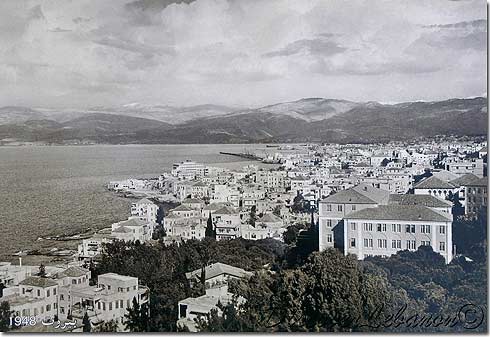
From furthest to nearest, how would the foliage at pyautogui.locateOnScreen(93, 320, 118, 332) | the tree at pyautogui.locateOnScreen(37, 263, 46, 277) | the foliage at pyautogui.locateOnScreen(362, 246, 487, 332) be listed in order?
the tree at pyautogui.locateOnScreen(37, 263, 46, 277) → the foliage at pyautogui.locateOnScreen(93, 320, 118, 332) → the foliage at pyautogui.locateOnScreen(362, 246, 487, 332)

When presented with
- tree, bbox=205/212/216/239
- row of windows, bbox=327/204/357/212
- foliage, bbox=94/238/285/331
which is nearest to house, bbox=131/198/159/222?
foliage, bbox=94/238/285/331

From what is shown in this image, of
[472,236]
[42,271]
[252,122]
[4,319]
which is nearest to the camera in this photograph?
[472,236]

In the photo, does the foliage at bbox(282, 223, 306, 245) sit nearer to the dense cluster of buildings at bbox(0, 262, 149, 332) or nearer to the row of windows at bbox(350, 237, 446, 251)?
the row of windows at bbox(350, 237, 446, 251)

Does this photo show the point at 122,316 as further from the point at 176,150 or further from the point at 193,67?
the point at 193,67

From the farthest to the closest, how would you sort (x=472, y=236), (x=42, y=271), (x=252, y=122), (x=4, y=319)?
(x=252, y=122) < (x=42, y=271) < (x=4, y=319) < (x=472, y=236)

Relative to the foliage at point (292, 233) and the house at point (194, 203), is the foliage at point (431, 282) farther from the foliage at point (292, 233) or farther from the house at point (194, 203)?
the house at point (194, 203)

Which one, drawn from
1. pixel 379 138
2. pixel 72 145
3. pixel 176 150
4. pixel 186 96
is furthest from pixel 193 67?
pixel 379 138

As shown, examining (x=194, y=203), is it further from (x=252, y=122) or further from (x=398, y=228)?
(x=398, y=228)

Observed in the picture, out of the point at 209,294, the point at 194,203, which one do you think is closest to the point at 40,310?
the point at 209,294
